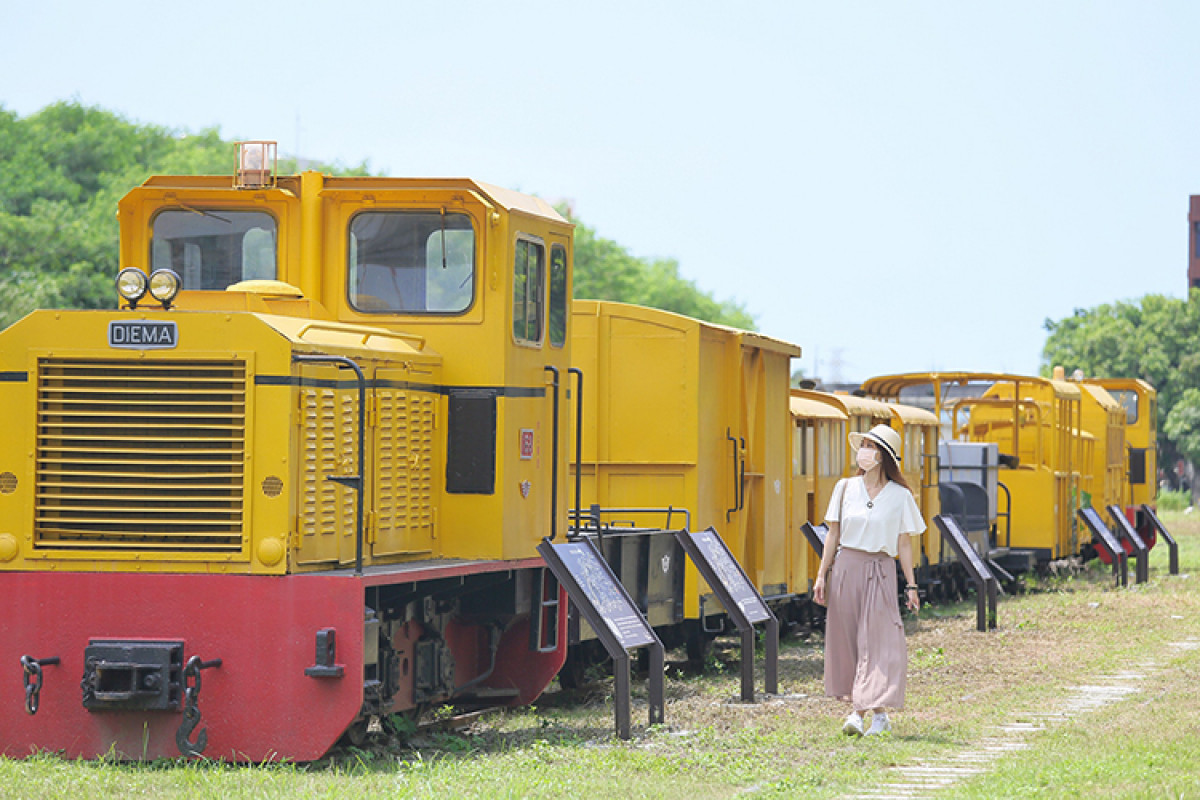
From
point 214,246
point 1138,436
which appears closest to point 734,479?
point 214,246

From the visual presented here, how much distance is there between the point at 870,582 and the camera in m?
10.2

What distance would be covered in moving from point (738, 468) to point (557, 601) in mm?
3968

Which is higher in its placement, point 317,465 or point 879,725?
point 317,465

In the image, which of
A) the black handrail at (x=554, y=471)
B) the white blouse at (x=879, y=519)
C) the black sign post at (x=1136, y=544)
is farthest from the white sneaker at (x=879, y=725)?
the black sign post at (x=1136, y=544)

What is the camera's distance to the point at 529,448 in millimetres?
10195

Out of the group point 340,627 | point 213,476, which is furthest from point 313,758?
point 213,476

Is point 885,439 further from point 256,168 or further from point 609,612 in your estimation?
point 256,168

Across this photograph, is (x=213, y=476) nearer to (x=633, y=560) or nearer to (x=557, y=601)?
(x=557, y=601)

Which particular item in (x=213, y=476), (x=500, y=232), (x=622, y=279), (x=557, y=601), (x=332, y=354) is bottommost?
(x=557, y=601)

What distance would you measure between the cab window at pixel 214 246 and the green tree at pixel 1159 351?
179 feet

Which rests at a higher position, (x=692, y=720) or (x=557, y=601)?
(x=557, y=601)

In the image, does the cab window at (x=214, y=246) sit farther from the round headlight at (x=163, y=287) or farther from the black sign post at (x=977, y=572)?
the black sign post at (x=977, y=572)

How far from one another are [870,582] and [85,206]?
46785 mm

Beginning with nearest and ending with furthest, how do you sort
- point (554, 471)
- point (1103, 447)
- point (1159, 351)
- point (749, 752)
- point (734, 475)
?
point (749, 752)
point (554, 471)
point (734, 475)
point (1103, 447)
point (1159, 351)
